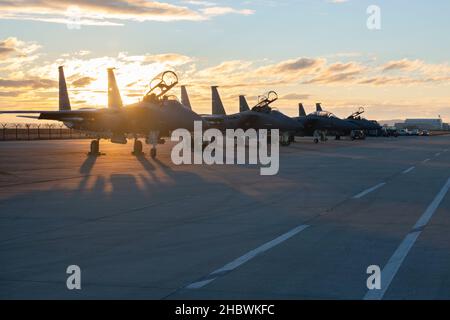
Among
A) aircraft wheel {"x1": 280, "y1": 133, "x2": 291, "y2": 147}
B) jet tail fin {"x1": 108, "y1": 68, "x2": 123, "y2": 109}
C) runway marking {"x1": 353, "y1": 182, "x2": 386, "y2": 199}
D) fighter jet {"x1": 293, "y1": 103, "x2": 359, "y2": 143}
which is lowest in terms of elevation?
runway marking {"x1": 353, "y1": 182, "x2": 386, "y2": 199}

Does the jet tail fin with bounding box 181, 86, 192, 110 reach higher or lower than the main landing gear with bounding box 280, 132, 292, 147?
higher

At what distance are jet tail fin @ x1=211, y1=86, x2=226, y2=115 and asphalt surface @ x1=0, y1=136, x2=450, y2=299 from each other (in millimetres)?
40346

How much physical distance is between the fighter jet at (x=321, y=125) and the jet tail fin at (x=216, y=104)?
7105 mm

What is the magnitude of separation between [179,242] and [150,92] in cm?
2413

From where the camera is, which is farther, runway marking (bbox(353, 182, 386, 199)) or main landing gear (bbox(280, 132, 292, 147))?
main landing gear (bbox(280, 132, 292, 147))

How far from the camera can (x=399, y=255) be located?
8648 mm

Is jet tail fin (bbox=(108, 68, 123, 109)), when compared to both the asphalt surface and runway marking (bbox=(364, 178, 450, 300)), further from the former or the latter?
runway marking (bbox=(364, 178, 450, 300))

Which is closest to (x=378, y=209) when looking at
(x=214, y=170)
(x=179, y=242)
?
(x=179, y=242)

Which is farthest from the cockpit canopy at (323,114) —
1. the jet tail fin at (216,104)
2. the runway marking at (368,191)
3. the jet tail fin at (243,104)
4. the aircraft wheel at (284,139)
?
the runway marking at (368,191)

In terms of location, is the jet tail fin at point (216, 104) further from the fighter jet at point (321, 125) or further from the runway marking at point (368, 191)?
the runway marking at point (368, 191)

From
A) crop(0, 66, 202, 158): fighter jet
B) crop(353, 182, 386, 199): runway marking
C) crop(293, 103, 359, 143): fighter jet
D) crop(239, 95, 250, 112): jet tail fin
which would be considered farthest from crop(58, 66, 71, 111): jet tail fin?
crop(353, 182, 386, 199): runway marking

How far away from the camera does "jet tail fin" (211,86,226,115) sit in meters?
59.7

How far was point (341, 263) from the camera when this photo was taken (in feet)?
26.9

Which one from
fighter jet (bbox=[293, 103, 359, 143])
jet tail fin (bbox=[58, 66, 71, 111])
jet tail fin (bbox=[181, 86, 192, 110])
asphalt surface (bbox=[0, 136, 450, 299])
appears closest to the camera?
asphalt surface (bbox=[0, 136, 450, 299])
